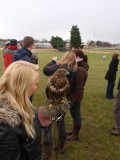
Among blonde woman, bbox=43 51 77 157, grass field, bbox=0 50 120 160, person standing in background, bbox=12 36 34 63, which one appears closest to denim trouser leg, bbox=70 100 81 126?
grass field, bbox=0 50 120 160

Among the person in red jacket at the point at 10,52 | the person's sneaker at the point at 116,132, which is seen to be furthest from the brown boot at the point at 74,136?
the person in red jacket at the point at 10,52

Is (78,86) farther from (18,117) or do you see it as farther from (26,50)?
(18,117)

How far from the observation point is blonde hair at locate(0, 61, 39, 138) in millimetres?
1990

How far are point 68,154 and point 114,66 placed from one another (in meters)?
6.29

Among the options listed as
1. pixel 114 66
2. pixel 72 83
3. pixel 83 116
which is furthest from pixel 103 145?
pixel 114 66

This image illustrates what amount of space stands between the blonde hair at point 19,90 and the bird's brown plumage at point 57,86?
2297mm

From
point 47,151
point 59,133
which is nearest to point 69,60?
point 59,133

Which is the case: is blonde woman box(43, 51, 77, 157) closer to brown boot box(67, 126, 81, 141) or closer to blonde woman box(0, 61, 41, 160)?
brown boot box(67, 126, 81, 141)

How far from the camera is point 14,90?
6.79 feet

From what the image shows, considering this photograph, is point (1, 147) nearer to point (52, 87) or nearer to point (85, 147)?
point (52, 87)

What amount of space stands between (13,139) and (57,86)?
9.01ft

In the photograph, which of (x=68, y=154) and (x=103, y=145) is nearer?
(x=68, y=154)

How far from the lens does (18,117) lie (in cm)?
192

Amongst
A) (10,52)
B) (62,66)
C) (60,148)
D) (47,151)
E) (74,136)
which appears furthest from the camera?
(10,52)
